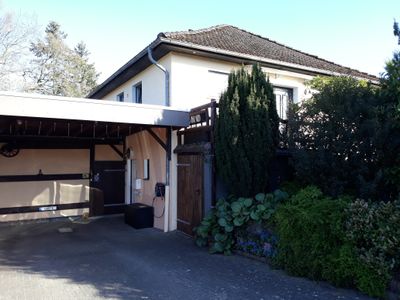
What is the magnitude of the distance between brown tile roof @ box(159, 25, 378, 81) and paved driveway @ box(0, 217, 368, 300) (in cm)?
517

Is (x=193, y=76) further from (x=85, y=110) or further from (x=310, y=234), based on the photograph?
(x=310, y=234)

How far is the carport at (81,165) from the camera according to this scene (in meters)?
8.82

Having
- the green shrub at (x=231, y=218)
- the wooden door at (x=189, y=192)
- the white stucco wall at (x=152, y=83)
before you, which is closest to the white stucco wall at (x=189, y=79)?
the white stucco wall at (x=152, y=83)

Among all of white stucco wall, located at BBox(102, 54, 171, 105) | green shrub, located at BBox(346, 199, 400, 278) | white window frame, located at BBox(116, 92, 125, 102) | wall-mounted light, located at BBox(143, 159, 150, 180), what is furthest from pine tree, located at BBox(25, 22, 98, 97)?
green shrub, located at BBox(346, 199, 400, 278)

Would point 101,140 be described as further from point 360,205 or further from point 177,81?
point 360,205

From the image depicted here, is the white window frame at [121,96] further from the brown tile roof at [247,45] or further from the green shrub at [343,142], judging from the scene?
the green shrub at [343,142]

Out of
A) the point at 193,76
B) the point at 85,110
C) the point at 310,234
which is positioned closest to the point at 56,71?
the point at 193,76

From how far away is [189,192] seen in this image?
7.88 meters

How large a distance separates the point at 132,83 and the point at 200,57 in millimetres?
3447

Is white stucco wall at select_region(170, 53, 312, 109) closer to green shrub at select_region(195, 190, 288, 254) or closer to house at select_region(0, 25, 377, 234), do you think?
house at select_region(0, 25, 377, 234)

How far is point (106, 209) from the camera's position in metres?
11.6

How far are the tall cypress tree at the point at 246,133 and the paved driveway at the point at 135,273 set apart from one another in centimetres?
159

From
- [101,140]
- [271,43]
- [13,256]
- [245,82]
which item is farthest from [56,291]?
[271,43]

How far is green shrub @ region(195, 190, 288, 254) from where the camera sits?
19.9ft
